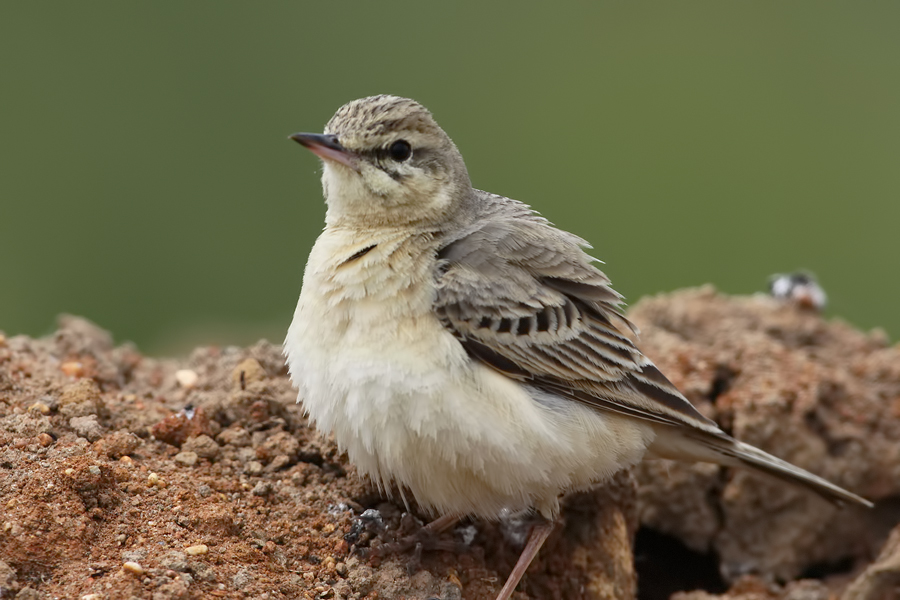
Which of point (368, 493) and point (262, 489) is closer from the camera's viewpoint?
point (262, 489)

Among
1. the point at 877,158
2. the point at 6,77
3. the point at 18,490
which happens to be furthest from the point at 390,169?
the point at 877,158

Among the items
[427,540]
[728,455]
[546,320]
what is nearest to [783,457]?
[728,455]

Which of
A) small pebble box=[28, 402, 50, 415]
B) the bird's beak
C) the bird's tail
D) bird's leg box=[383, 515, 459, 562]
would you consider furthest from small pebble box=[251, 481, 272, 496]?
the bird's tail

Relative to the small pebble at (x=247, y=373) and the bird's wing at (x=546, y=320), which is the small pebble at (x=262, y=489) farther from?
the bird's wing at (x=546, y=320)

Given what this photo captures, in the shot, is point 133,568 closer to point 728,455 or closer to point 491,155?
point 728,455

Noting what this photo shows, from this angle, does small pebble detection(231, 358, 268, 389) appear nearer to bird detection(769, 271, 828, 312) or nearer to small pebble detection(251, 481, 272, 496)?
small pebble detection(251, 481, 272, 496)

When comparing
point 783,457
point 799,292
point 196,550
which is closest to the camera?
point 196,550
